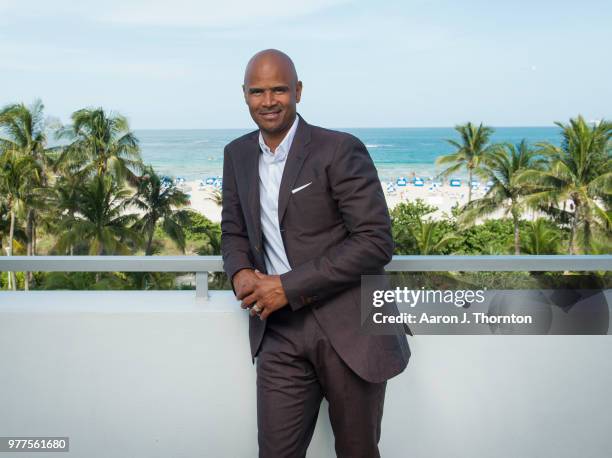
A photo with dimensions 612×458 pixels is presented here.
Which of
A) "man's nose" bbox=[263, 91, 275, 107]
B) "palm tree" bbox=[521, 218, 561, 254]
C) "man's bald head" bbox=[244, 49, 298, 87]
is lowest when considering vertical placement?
"palm tree" bbox=[521, 218, 561, 254]

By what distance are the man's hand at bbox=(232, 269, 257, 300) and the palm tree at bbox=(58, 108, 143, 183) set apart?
3931 centimetres

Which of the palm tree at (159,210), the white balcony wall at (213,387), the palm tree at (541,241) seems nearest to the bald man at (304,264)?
the white balcony wall at (213,387)

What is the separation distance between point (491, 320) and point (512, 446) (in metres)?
0.45

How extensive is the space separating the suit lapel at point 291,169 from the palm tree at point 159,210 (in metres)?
36.0

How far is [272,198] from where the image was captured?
170 cm

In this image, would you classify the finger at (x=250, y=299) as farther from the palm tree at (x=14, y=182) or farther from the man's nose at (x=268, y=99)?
the palm tree at (x=14, y=182)

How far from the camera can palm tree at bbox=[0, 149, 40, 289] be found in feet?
121

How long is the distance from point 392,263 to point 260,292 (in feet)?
1.82

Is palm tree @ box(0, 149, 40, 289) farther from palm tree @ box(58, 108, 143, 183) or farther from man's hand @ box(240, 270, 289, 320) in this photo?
man's hand @ box(240, 270, 289, 320)

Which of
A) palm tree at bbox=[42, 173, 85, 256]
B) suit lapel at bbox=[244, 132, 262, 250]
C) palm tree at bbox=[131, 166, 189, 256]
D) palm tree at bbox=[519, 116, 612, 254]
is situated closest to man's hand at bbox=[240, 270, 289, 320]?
suit lapel at bbox=[244, 132, 262, 250]

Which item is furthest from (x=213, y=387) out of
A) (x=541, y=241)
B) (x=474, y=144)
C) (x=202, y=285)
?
(x=474, y=144)

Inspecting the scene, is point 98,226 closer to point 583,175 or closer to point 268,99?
point 583,175

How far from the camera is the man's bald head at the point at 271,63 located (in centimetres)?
162

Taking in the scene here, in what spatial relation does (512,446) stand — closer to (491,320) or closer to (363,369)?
(491,320)
